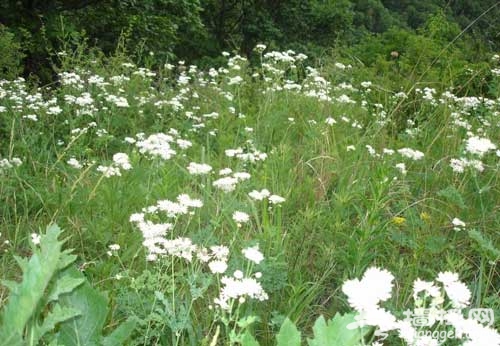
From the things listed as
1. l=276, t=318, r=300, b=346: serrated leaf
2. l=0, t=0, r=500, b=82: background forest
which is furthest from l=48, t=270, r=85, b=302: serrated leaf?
l=0, t=0, r=500, b=82: background forest

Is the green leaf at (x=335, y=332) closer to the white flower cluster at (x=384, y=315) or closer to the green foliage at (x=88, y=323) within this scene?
the white flower cluster at (x=384, y=315)

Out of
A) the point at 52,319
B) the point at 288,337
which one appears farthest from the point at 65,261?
the point at 288,337

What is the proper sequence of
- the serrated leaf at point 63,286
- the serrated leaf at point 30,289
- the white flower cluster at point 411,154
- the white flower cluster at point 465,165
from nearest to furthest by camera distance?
the serrated leaf at point 30,289 < the serrated leaf at point 63,286 < the white flower cluster at point 465,165 < the white flower cluster at point 411,154

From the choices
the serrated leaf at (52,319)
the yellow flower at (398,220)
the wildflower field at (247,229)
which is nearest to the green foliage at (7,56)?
the wildflower field at (247,229)

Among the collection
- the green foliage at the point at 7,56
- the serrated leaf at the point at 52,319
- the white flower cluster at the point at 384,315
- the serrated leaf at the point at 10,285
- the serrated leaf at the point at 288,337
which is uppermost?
the white flower cluster at the point at 384,315

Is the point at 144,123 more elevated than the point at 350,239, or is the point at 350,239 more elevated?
the point at 350,239

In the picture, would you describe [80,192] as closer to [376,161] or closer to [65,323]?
[65,323]

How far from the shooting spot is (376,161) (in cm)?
364

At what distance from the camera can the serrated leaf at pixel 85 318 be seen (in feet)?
5.93

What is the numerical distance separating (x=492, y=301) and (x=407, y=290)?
32 centimetres

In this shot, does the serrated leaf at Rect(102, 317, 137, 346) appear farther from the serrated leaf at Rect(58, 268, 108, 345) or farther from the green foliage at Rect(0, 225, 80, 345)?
the green foliage at Rect(0, 225, 80, 345)

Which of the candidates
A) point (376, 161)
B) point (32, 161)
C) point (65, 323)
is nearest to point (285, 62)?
point (376, 161)

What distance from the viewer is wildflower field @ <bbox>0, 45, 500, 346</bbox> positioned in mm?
1611

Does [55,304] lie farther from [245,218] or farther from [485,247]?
[485,247]
